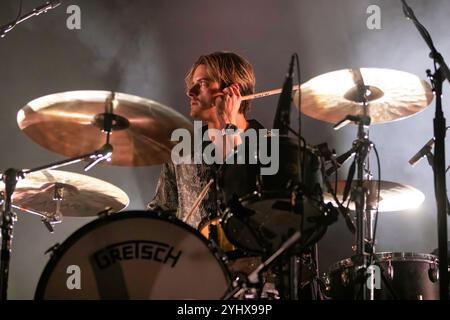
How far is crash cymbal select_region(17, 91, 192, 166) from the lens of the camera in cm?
230

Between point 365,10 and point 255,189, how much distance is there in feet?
8.33

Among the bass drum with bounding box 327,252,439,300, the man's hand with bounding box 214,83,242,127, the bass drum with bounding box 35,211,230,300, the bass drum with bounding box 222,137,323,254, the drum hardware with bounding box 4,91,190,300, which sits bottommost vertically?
the bass drum with bounding box 327,252,439,300

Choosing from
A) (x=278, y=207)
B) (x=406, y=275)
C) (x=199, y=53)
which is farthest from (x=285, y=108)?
(x=199, y=53)

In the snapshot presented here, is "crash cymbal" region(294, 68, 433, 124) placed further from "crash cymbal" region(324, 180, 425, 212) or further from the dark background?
the dark background

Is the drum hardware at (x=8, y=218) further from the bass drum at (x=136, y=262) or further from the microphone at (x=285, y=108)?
the microphone at (x=285, y=108)

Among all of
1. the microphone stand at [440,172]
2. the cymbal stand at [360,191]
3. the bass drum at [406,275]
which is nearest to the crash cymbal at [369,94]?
the cymbal stand at [360,191]

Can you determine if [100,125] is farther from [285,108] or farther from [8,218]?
[285,108]

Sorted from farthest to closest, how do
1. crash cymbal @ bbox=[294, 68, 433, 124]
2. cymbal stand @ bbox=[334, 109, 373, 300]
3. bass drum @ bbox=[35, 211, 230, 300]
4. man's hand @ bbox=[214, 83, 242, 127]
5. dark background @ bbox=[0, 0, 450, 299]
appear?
dark background @ bbox=[0, 0, 450, 299] → man's hand @ bbox=[214, 83, 242, 127] → crash cymbal @ bbox=[294, 68, 433, 124] → cymbal stand @ bbox=[334, 109, 373, 300] → bass drum @ bbox=[35, 211, 230, 300]

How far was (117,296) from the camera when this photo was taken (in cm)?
216

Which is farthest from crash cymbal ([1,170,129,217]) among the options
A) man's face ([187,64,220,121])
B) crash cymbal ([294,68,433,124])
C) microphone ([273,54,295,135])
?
microphone ([273,54,295,135])

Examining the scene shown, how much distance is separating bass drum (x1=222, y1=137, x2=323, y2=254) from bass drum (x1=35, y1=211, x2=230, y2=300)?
0.20 meters

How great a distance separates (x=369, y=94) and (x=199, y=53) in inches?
64.1

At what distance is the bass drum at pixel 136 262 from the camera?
2152 mm
